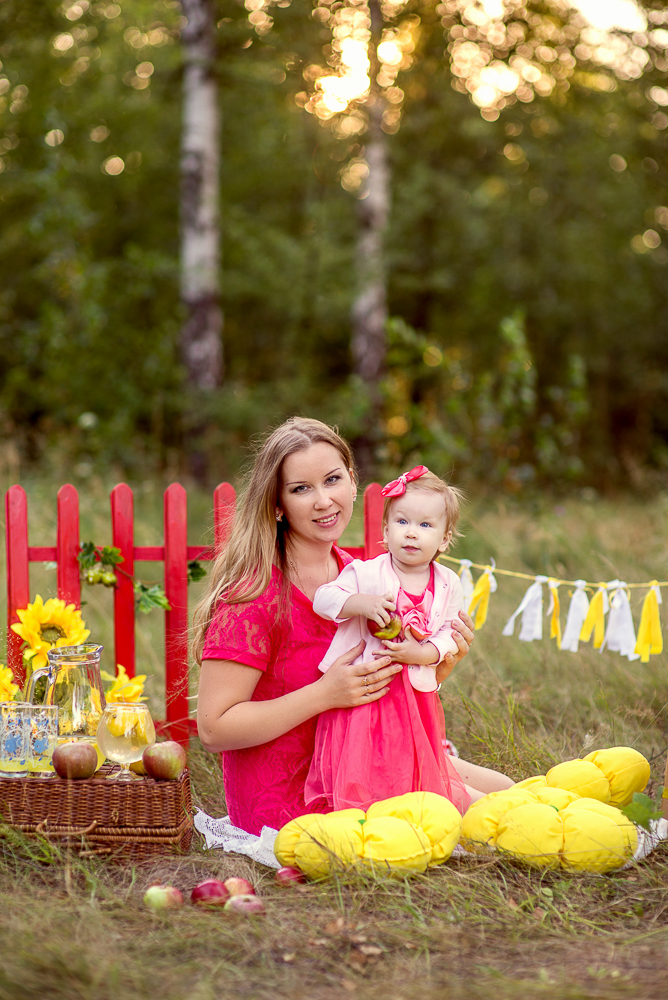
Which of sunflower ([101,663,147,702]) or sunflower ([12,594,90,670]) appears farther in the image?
sunflower ([12,594,90,670])

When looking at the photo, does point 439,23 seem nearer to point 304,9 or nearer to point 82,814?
point 304,9

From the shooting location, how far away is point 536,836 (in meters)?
2.58

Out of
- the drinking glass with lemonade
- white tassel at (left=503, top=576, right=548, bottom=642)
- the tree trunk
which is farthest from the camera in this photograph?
the tree trunk

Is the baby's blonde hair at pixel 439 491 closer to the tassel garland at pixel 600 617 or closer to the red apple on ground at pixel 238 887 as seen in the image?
the tassel garland at pixel 600 617

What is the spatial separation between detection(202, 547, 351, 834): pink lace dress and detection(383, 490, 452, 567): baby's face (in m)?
0.37

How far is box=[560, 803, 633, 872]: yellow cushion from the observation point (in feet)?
8.36

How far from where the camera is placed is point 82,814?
2.70 meters

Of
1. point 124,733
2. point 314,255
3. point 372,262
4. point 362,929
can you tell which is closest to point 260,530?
point 124,733

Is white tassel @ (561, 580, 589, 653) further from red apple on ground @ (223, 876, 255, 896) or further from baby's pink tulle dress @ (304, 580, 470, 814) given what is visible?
red apple on ground @ (223, 876, 255, 896)

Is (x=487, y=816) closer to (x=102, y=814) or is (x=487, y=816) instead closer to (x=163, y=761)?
(x=163, y=761)

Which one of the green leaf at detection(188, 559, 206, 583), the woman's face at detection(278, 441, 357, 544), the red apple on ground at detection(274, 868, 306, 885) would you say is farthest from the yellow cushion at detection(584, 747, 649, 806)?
the green leaf at detection(188, 559, 206, 583)

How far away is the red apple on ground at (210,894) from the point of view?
7.76 ft

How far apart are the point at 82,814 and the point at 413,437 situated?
5167 millimetres

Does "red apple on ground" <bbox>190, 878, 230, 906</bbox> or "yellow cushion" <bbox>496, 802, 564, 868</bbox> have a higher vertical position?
"yellow cushion" <bbox>496, 802, 564, 868</bbox>
